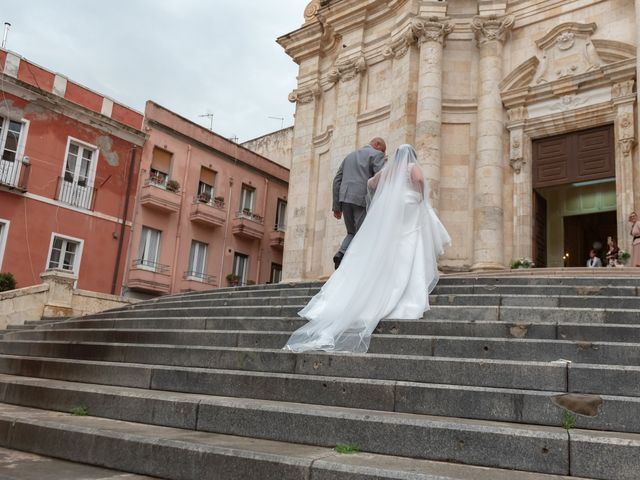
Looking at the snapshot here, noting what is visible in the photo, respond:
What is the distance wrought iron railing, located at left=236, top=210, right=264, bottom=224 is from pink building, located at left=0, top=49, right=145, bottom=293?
4.99m

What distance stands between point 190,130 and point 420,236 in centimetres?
1894

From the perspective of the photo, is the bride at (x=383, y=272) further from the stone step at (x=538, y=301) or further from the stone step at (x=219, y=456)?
the stone step at (x=219, y=456)

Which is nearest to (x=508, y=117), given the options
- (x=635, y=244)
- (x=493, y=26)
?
(x=493, y=26)

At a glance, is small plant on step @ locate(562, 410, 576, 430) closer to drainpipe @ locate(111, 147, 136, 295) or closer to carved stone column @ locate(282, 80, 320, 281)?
carved stone column @ locate(282, 80, 320, 281)

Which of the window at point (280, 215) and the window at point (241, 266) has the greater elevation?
the window at point (280, 215)

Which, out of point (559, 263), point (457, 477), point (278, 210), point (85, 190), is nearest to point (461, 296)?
point (457, 477)

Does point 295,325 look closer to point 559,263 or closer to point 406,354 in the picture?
point 406,354

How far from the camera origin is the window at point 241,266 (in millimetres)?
24781

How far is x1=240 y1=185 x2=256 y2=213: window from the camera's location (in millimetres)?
25587

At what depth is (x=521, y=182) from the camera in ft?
47.8

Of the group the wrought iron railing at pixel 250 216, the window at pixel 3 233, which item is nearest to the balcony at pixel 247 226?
the wrought iron railing at pixel 250 216

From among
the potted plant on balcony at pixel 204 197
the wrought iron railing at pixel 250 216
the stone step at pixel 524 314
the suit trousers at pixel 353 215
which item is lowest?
the stone step at pixel 524 314

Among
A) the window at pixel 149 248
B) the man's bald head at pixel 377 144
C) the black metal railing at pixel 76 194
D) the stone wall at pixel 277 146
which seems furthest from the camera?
the stone wall at pixel 277 146

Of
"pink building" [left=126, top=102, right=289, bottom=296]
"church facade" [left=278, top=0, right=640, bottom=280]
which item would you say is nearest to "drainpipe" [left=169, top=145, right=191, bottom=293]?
"pink building" [left=126, top=102, right=289, bottom=296]
